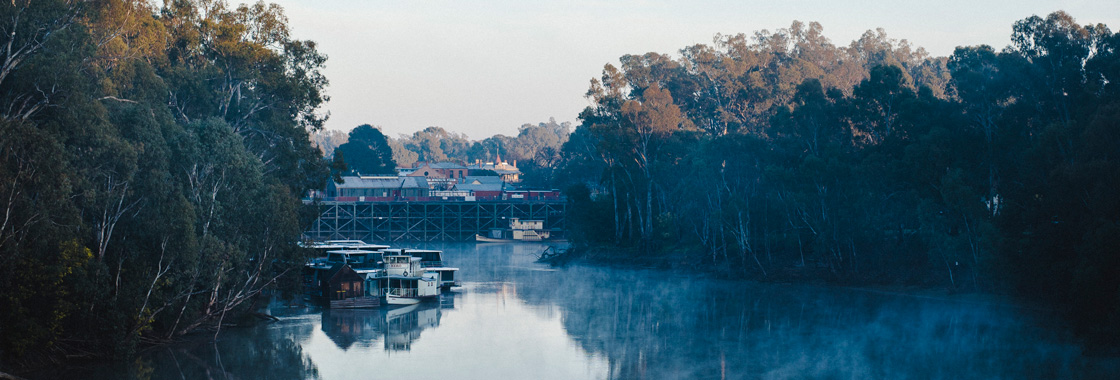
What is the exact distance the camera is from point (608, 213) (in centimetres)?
Answer: 7788

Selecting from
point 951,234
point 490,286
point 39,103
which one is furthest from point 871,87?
point 39,103

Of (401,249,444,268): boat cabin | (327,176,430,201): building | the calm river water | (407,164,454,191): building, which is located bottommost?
the calm river water

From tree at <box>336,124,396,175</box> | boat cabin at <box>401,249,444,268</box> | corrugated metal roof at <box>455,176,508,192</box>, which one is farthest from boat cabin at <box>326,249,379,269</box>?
tree at <box>336,124,396,175</box>

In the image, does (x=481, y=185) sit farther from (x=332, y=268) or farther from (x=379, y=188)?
(x=332, y=268)

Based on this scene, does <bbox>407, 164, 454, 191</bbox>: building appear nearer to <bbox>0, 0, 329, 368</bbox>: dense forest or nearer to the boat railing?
the boat railing

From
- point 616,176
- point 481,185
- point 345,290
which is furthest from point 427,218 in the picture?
point 345,290

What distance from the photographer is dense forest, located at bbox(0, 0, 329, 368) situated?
82.8 ft

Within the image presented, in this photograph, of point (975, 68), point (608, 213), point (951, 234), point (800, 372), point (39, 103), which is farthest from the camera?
point (608, 213)

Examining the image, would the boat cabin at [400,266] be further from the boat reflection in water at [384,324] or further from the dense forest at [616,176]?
the dense forest at [616,176]

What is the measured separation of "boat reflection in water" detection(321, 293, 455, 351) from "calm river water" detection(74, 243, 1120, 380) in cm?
8

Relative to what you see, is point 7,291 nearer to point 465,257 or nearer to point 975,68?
point 975,68

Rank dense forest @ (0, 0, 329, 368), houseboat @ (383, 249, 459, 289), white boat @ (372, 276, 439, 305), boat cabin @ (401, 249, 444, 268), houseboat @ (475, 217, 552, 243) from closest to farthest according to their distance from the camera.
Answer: dense forest @ (0, 0, 329, 368) → white boat @ (372, 276, 439, 305) → houseboat @ (383, 249, 459, 289) → boat cabin @ (401, 249, 444, 268) → houseboat @ (475, 217, 552, 243)

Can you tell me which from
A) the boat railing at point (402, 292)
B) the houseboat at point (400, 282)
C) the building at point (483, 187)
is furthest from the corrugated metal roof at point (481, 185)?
the boat railing at point (402, 292)

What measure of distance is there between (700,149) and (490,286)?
1714 cm
